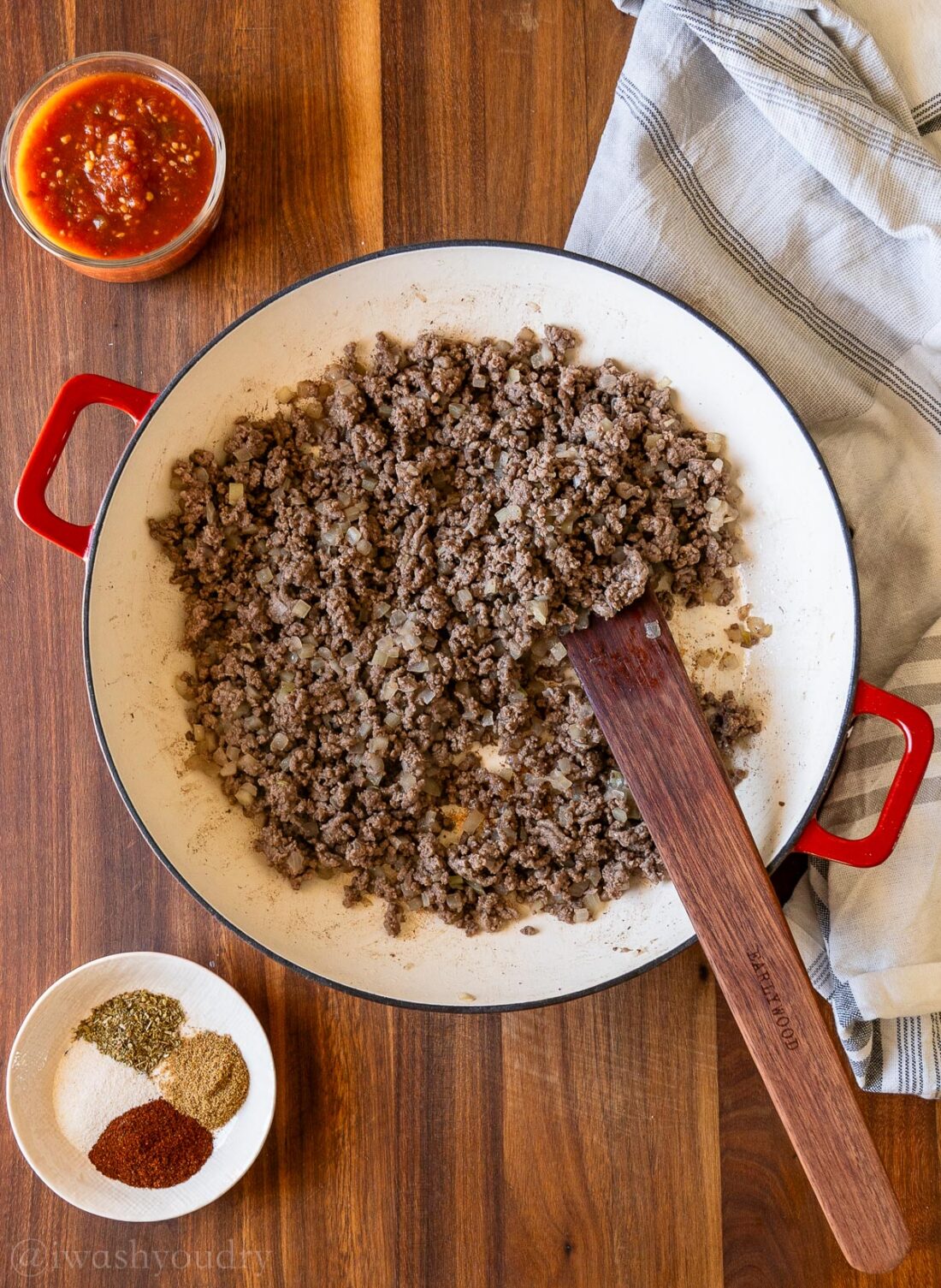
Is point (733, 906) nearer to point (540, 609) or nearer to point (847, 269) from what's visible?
point (540, 609)

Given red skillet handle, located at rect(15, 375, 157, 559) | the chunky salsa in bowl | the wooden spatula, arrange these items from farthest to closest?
the chunky salsa in bowl, red skillet handle, located at rect(15, 375, 157, 559), the wooden spatula

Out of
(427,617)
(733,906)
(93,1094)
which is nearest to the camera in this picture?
(733,906)

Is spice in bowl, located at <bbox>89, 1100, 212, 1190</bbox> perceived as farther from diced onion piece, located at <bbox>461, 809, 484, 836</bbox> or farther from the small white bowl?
diced onion piece, located at <bbox>461, 809, 484, 836</bbox>

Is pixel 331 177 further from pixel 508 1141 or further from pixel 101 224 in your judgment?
pixel 508 1141

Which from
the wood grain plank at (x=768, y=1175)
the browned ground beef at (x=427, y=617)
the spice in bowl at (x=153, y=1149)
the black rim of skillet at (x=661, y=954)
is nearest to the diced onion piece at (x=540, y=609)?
the browned ground beef at (x=427, y=617)

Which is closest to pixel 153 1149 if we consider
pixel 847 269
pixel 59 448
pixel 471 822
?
pixel 471 822

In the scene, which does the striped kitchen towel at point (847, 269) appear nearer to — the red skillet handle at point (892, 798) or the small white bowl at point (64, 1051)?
the red skillet handle at point (892, 798)

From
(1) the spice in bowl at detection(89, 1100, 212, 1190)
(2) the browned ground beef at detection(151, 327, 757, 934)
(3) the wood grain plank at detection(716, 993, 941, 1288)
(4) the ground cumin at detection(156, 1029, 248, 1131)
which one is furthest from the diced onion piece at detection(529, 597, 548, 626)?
(1) the spice in bowl at detection(89, 1100, 212, 1190)
